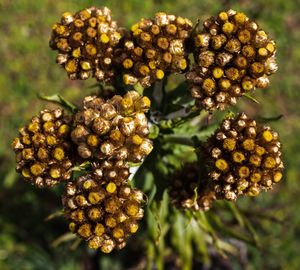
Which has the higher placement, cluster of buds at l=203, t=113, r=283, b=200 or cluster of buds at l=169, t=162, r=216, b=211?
cluster of buds at l=203, t=113, r=283, b=200

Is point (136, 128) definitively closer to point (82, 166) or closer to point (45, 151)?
point (82, 166)

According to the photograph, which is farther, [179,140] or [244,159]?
[179,140]

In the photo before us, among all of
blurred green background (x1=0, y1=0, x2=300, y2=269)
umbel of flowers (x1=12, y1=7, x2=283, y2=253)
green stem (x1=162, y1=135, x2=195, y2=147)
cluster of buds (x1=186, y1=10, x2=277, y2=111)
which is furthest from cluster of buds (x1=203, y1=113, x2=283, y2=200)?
blurred green background (x1=0, y1=0, x2=300, y2=269)

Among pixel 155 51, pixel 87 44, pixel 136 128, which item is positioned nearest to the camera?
pixel 136 128

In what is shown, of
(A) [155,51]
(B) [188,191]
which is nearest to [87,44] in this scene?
(A) [155,51]

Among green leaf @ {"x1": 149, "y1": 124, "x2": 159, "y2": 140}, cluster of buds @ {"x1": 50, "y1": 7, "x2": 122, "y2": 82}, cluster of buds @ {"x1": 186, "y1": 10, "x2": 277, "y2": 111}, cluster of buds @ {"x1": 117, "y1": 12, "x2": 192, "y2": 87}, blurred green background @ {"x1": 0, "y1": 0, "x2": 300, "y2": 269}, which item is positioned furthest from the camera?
blurred green background @ {"x1": 0, "y1": 0, "x2": 300, "y2": 269}

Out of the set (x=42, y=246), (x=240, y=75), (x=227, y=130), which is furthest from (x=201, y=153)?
(x=42, y=246)

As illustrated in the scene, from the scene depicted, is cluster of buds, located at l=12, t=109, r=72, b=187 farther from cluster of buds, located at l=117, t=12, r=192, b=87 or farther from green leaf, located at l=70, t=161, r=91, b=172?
cluster of buds, located at l=117, t=12, r=192, b=87
